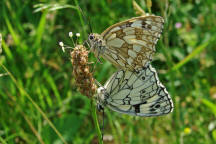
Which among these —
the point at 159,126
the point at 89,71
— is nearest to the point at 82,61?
the point at 89,71

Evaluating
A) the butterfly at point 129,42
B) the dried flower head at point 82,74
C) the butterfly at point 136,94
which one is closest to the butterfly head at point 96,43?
the butterfly at point 129,42

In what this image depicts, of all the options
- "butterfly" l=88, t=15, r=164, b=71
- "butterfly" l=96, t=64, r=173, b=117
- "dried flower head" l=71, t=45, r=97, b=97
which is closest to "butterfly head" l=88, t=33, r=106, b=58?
"butterfly" l=88, t=15, r=164, b=71

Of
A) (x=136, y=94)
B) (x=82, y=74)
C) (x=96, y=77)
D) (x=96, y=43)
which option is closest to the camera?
(x=82, y=74)

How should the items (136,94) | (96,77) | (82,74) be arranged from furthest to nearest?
(96,77)
(136,94)
(82,74)

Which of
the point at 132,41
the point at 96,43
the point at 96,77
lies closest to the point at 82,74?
the point at 96,43

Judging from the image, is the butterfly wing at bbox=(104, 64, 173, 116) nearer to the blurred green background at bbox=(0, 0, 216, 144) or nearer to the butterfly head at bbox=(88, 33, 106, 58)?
the butterfly head at bbox=(88, 33, 106, 58)

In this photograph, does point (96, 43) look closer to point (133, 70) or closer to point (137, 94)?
point (133, 70)
